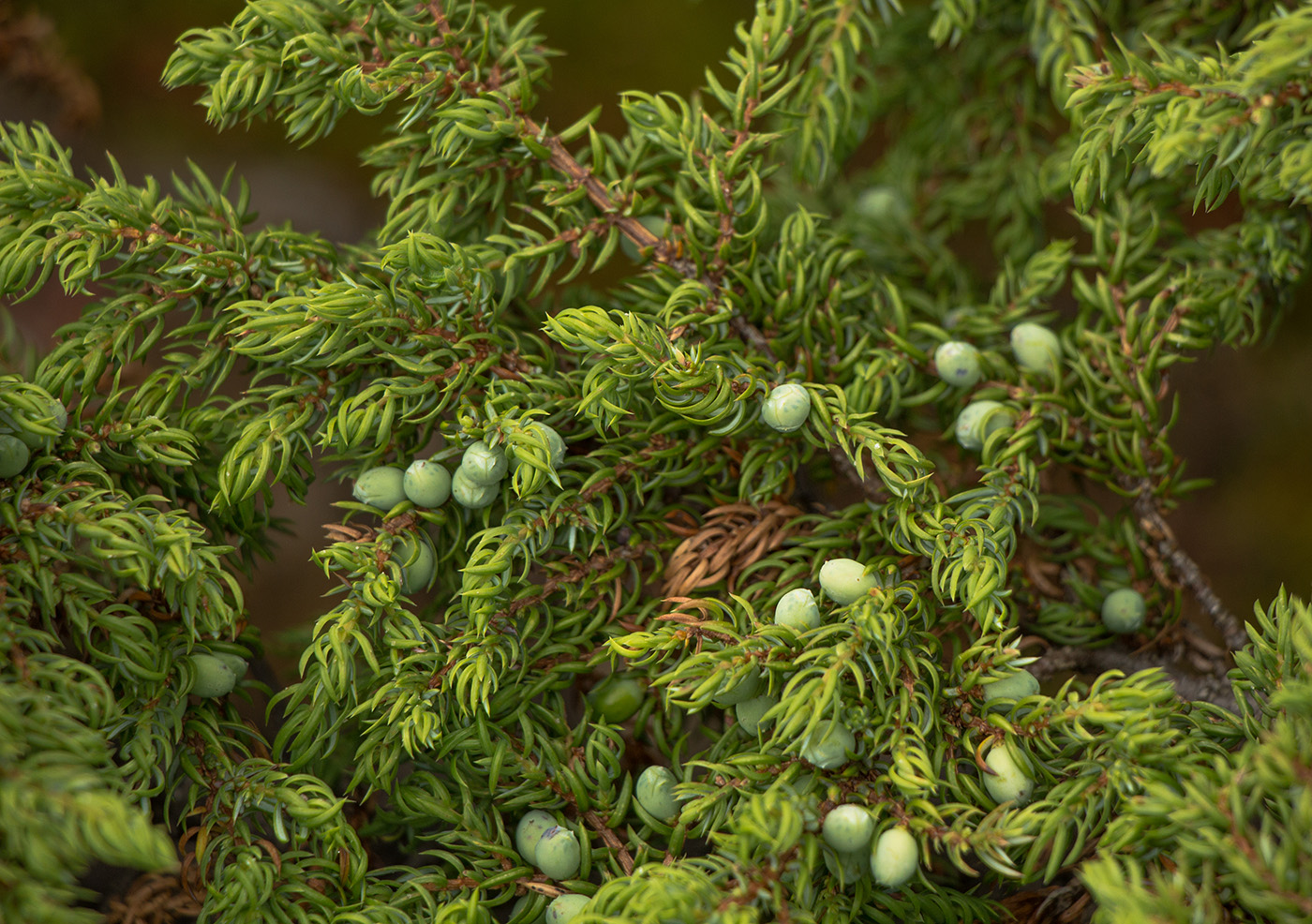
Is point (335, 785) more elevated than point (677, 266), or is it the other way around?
point (677, 266)

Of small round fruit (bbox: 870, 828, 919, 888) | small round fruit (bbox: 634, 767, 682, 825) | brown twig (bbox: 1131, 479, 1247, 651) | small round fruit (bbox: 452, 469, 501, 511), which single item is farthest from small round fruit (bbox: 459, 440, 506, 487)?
brown twig (bbox: 1131, 479, 1247, 651)

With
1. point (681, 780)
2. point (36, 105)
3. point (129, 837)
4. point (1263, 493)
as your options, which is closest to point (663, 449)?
point (681, 780)

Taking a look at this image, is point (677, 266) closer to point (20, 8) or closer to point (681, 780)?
point (681, 780)

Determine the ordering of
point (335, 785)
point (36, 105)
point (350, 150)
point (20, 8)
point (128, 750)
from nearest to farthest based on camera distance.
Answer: point (128, 750) < point (335, 785) < point (20, 8) < point (36, 105) < point (350, 150)

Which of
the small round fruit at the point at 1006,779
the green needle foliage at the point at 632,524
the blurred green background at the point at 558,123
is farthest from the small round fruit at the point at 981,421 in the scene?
the blurred green background at the point at 558,123

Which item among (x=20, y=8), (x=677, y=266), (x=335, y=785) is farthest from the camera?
(x=20, y=8)

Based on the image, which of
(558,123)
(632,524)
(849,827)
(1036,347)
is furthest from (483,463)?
(558,123)

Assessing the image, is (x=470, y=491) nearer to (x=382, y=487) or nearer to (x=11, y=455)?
(x=382, y=487)
